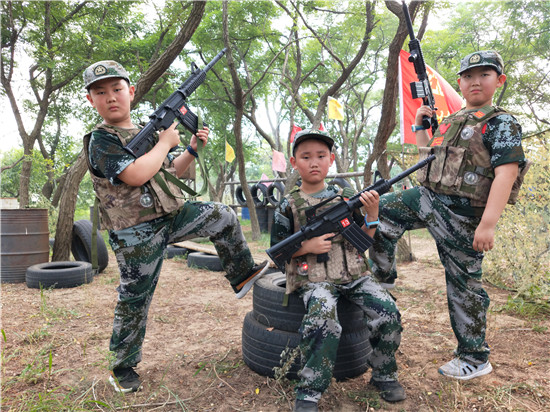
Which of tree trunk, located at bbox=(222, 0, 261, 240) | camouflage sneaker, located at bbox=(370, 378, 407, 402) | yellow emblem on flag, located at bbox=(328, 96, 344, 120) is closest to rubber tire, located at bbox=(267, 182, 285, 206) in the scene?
tree trunk, located at bbox=(222, 0, 261, 240)

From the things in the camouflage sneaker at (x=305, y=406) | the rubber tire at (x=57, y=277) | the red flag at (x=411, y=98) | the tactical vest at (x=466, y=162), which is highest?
the red flag at (x=411, y=98)

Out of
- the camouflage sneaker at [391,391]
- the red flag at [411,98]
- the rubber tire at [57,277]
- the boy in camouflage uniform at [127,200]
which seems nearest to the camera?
the camouflage sneaker at [391,391]

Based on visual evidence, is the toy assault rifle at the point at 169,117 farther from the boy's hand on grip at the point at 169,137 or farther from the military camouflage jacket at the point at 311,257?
the military camouflage jacket at the point at 311,257

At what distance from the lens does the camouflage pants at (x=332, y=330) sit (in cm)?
224

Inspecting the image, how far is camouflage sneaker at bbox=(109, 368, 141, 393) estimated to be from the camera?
8.57 feet

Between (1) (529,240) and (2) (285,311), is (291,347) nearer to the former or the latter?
(2) (285,311)

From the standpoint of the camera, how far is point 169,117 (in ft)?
8.95

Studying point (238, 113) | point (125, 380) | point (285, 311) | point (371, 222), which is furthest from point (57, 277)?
point (238, 113)

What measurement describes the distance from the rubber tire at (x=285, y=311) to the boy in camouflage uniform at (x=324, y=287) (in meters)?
0.10

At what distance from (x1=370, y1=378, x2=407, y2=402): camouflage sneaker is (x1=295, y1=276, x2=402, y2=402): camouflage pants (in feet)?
0.12

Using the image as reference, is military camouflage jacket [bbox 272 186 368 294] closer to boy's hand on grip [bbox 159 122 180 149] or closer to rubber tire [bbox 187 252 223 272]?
boy's hand on grip [bbox 159 122 180 149]

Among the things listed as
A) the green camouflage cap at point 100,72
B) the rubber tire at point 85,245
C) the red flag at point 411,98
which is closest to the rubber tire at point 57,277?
the rubber tire at point 85,245

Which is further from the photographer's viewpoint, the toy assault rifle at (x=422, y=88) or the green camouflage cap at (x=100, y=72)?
the toy assault rifle at (x=422, y=88)

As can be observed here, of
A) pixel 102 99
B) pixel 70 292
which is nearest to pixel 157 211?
pixel 102 99
